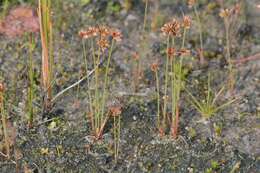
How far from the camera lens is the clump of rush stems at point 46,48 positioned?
2.77 metres

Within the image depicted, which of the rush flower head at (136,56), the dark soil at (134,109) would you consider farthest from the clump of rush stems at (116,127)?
the rush flower head at (136,56)

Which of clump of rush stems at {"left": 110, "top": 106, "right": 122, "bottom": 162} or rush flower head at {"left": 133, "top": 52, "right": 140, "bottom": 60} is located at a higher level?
rush flower head at {"left": 133, "top": 52, "right": 140, "bottom": 60}

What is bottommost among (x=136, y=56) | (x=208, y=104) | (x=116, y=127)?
(x=116, y=127)

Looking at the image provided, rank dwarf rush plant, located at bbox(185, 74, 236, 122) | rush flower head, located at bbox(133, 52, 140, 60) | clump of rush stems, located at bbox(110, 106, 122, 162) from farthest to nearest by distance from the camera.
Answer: rush flower head, located at bbox(133, 52, 140, 60), dwarf rush plant, located at bbox(185, 74, 236, 122), clump of rush stems, located at bbox(110, 106, 122, 162)

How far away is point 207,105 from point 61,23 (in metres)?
1.20

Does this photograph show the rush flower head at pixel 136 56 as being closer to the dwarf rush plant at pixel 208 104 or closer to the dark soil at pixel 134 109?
the dark soil at pixel 134 109

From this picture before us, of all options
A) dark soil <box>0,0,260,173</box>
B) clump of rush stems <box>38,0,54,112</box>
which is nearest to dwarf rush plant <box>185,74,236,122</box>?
dark soil <box>0,0,260,173</box>

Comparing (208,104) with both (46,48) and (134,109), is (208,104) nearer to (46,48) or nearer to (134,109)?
(134,109)

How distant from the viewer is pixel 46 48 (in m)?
2.85

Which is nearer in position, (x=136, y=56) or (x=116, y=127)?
(x=116, y=127)

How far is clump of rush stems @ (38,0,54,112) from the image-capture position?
277 centimetres

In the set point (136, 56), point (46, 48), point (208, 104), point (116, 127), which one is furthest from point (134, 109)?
point (46, 48)

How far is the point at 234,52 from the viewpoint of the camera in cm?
342

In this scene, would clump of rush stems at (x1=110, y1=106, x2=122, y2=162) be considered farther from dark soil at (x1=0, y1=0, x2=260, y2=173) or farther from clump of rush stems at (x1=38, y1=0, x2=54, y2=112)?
clump of rush stems at (x1=38, y1=0, x2=54, y2=112)
